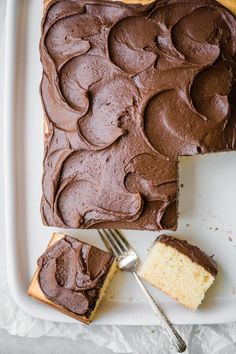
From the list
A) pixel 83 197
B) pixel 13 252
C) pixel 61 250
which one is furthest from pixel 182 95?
pixel 13 252

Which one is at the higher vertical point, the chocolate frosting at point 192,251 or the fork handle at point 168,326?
the chocolate frosting at point 192,251

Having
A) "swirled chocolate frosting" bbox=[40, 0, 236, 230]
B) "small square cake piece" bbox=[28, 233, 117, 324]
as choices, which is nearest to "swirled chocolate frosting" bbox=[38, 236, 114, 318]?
"small square cake piece" bbox=[28, 233, 117, 324]

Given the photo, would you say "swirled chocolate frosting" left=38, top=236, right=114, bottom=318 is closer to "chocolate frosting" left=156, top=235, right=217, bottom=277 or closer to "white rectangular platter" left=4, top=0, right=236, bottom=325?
"white rectangular platter" left=4, top=0, right=236, bottom=325

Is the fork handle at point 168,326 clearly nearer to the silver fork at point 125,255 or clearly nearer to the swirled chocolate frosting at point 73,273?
the silver fork at point 125,255

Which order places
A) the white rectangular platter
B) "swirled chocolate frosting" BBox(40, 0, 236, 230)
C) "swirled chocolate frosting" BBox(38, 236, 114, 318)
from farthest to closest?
the white rectangular platter
"swirled chocolate frosting" BBox(38, 236, 114, 318)
"swirled chocolate frosting" BBox(40, 0, 236, 230)

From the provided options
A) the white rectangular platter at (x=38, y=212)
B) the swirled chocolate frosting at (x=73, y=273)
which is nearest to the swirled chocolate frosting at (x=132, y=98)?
the swirled chocolate frosting at (x=73, y=273)
